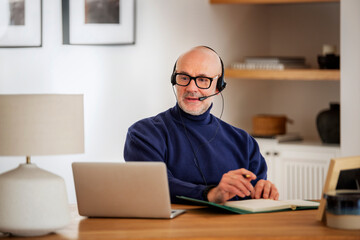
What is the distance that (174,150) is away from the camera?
2834mm

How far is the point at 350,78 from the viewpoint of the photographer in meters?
4.21

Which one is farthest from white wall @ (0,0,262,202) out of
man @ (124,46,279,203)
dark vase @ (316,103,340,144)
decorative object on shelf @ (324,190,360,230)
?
decorative object on shelf @ (324,190,360,230)

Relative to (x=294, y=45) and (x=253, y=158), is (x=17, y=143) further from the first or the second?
(x=294, y=45)

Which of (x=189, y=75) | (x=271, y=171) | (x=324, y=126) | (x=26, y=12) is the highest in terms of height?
(x=26, y=12)

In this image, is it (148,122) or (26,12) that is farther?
(26,12)

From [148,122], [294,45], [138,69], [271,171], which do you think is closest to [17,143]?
[148,122]

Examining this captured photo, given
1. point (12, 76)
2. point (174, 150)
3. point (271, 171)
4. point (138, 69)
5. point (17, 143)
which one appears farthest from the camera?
point (271, 171)

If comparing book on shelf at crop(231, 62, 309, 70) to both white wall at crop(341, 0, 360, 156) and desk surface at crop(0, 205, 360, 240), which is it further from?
desk surface at crop(0, 205, 360, 240)

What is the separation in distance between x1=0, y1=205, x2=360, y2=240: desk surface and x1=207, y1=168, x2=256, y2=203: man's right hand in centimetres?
10

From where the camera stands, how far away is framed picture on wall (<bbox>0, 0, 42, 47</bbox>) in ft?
12.2

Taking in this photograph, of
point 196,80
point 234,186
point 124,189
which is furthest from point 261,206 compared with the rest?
point 196,80

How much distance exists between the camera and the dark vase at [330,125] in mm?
4480

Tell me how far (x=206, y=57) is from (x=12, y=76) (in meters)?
1.32

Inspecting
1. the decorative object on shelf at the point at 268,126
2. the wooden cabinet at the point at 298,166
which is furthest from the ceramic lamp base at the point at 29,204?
A: the decorative object on shelf at the point at 268,126
